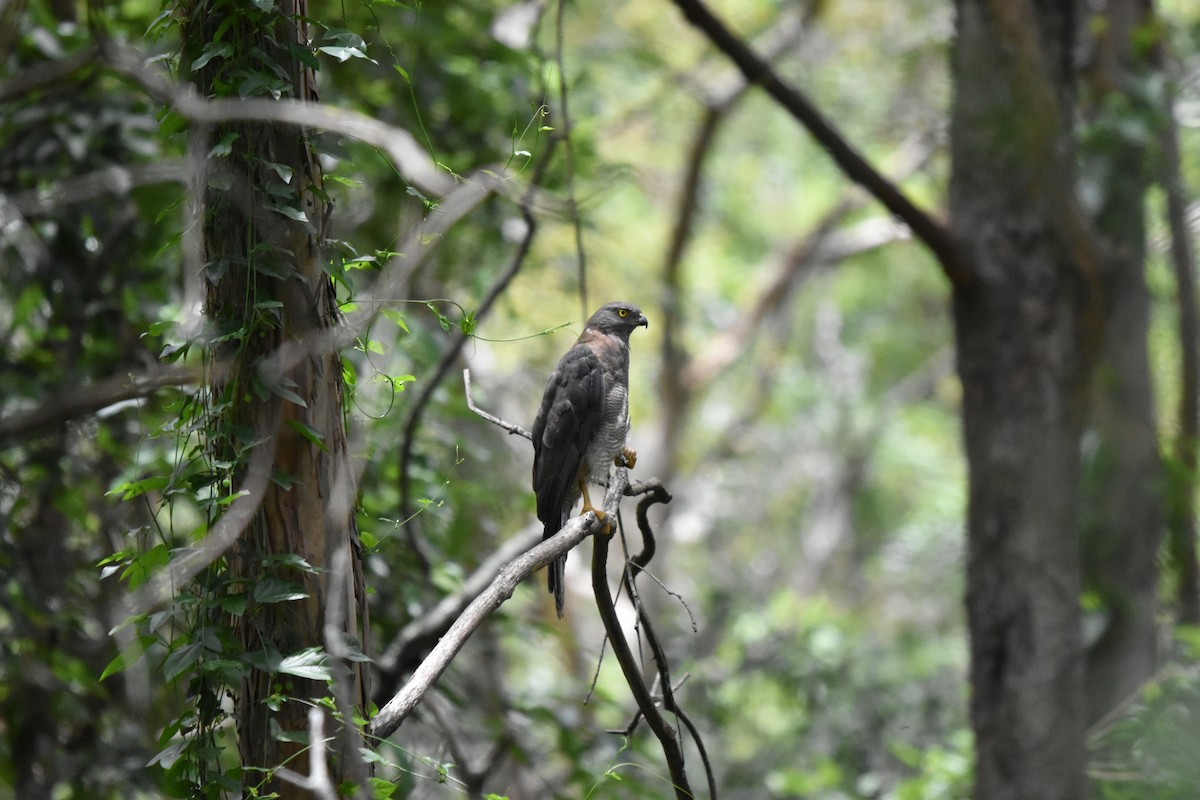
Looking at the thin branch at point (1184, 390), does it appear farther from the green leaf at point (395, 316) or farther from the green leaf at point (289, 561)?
the green leaf at point (289, 561)

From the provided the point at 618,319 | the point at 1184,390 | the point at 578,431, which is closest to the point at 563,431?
the point at 578,431

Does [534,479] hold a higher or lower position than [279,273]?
lower

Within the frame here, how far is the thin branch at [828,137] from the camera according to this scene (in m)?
4.40

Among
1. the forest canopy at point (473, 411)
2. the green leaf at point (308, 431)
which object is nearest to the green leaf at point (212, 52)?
the forest canopy at point (473, 411)

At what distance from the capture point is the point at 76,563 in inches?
168

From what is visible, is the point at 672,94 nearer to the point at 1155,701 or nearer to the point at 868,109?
the point at 868,109

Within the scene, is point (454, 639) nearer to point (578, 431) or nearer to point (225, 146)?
point (225, 146)

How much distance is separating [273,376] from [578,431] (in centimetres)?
178

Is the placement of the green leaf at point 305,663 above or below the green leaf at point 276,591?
below

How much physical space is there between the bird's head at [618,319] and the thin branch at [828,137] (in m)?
1.05

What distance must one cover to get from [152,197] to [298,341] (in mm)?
2785

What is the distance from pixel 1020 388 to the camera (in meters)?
4.72

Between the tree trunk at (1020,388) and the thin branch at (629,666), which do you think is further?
the tree trunk at (1020,388)

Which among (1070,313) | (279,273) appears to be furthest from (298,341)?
(1070,313)
